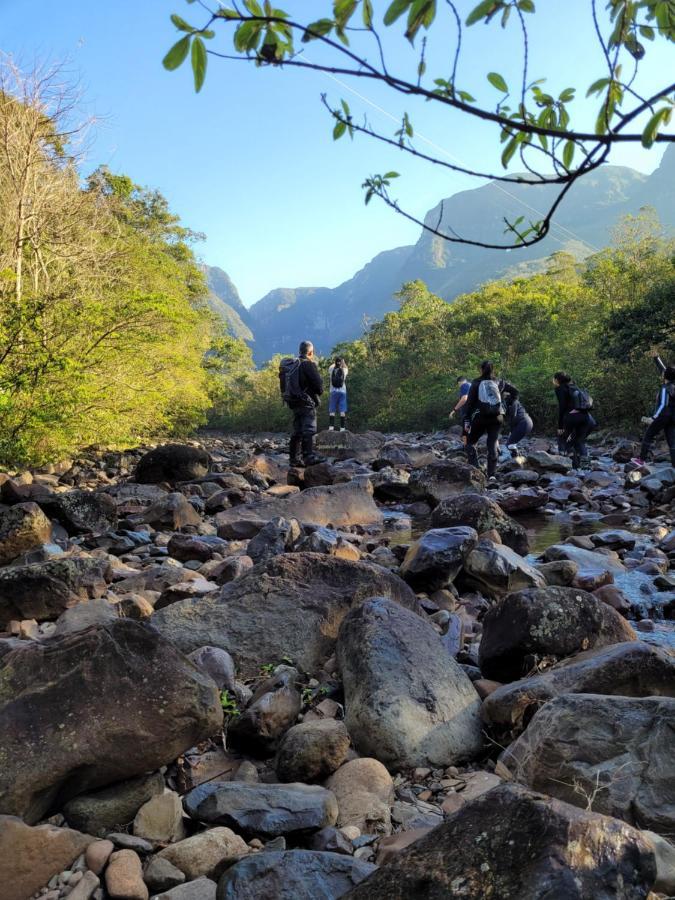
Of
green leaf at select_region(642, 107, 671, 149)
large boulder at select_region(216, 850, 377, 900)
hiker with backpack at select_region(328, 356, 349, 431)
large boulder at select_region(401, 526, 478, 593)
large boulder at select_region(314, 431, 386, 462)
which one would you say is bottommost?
large boulder at select_region(314, 431, 386, 462)

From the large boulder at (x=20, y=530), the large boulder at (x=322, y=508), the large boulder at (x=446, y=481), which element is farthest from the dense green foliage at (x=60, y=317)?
the large boulder at (x=446, y=481)

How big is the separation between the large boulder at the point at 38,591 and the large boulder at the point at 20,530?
192 centimetres

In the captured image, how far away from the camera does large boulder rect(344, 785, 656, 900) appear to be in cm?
141

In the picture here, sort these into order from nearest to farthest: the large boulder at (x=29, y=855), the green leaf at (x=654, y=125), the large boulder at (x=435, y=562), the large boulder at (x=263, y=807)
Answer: the green leaf at (x=654, y=125) < the large boulder at (x=29, y=855) < the large boulder at (x=263, y=807) < the large boulder at (x=435, y=562)

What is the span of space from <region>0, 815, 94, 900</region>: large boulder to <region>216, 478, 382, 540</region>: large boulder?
19.2 feet

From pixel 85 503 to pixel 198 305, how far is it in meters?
35.0

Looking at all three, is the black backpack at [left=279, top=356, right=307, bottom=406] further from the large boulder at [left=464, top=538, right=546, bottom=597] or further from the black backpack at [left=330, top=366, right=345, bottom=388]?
the black backpack at [left=330, top=366, right=345, bottom=388]

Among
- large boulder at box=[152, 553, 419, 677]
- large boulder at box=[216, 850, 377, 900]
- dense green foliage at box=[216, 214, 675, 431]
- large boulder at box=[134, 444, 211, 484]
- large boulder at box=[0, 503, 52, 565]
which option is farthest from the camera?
dense green foliage at box=[216, 214, 675, 431]

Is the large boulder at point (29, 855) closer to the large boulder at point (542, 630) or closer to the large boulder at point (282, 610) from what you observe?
the large boulder at point (282, 610)

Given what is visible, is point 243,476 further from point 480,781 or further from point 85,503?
point 480,781

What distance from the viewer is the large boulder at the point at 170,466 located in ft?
38.2

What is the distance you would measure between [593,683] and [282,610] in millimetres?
1919

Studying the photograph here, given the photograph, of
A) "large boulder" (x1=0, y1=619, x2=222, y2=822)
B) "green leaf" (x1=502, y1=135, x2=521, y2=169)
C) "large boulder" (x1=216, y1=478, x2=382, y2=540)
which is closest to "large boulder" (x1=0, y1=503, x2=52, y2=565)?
"large boulder" (x1=216, y1=478, x2=382, y2=540)

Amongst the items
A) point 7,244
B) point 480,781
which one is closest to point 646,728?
point 480,781
